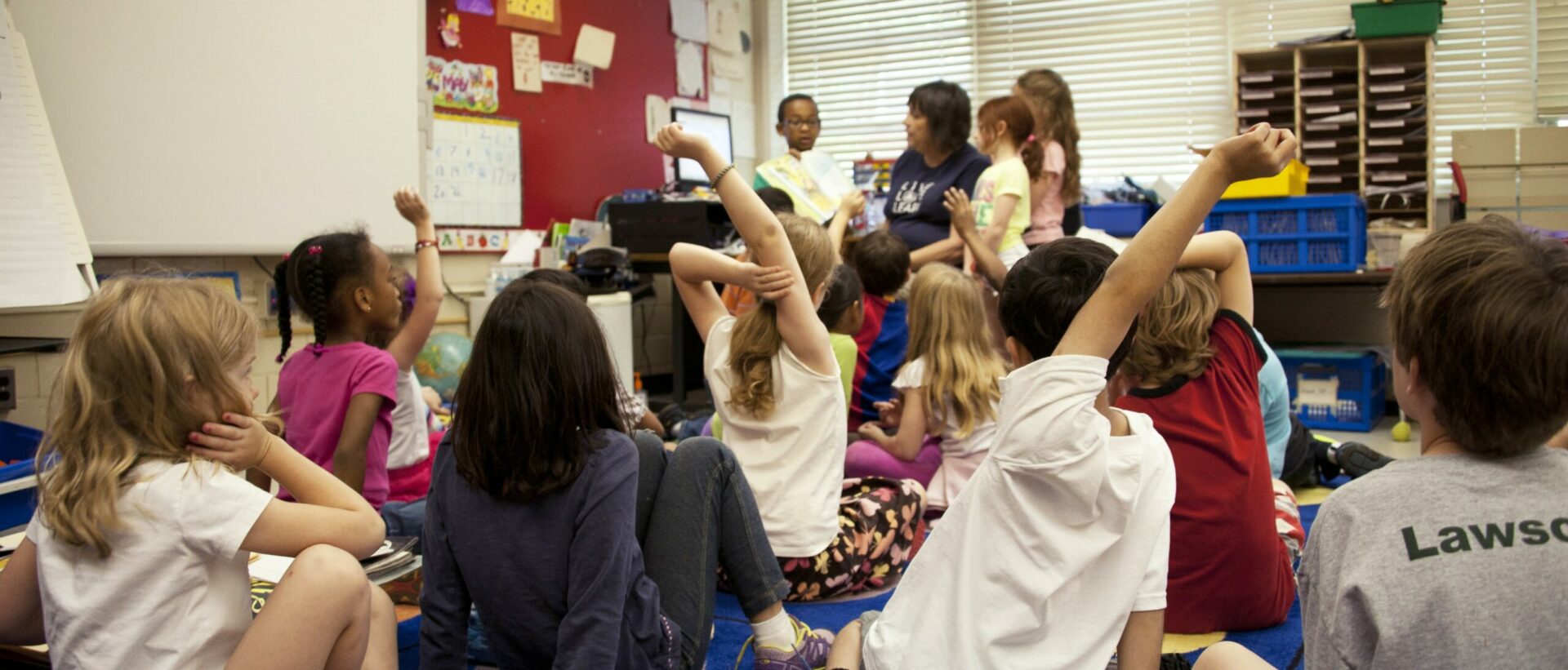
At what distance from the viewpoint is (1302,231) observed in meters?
4.35

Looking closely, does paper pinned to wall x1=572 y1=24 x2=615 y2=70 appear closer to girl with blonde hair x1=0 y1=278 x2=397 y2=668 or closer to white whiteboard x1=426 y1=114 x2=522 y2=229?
Answer: white whiteboard x1=426 y1=114 x2=522 y2=229

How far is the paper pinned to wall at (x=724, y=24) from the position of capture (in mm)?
5633

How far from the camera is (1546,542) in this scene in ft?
2.93

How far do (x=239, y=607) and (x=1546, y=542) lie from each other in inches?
50.5

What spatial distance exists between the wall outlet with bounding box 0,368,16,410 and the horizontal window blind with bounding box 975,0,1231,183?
4.28 m

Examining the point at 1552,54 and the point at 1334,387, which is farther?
the point at 1552,54

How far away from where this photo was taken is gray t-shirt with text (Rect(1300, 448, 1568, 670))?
89 centimetres

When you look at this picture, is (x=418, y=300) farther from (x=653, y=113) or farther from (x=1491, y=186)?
(x=1491, y=186)

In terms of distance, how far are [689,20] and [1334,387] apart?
131 inches

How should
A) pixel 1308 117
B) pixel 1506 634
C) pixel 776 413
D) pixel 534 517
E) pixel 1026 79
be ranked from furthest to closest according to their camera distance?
pixel 1308 117
pixel 1026 79
pixel 776 413
pixel 534 517
pixel 1506 634

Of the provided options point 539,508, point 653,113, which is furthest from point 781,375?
point 653,113

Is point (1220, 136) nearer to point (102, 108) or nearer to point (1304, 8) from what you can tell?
point (1304, 8)

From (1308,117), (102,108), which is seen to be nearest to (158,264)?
(102,108)

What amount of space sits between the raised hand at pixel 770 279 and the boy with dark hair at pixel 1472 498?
103 cm
